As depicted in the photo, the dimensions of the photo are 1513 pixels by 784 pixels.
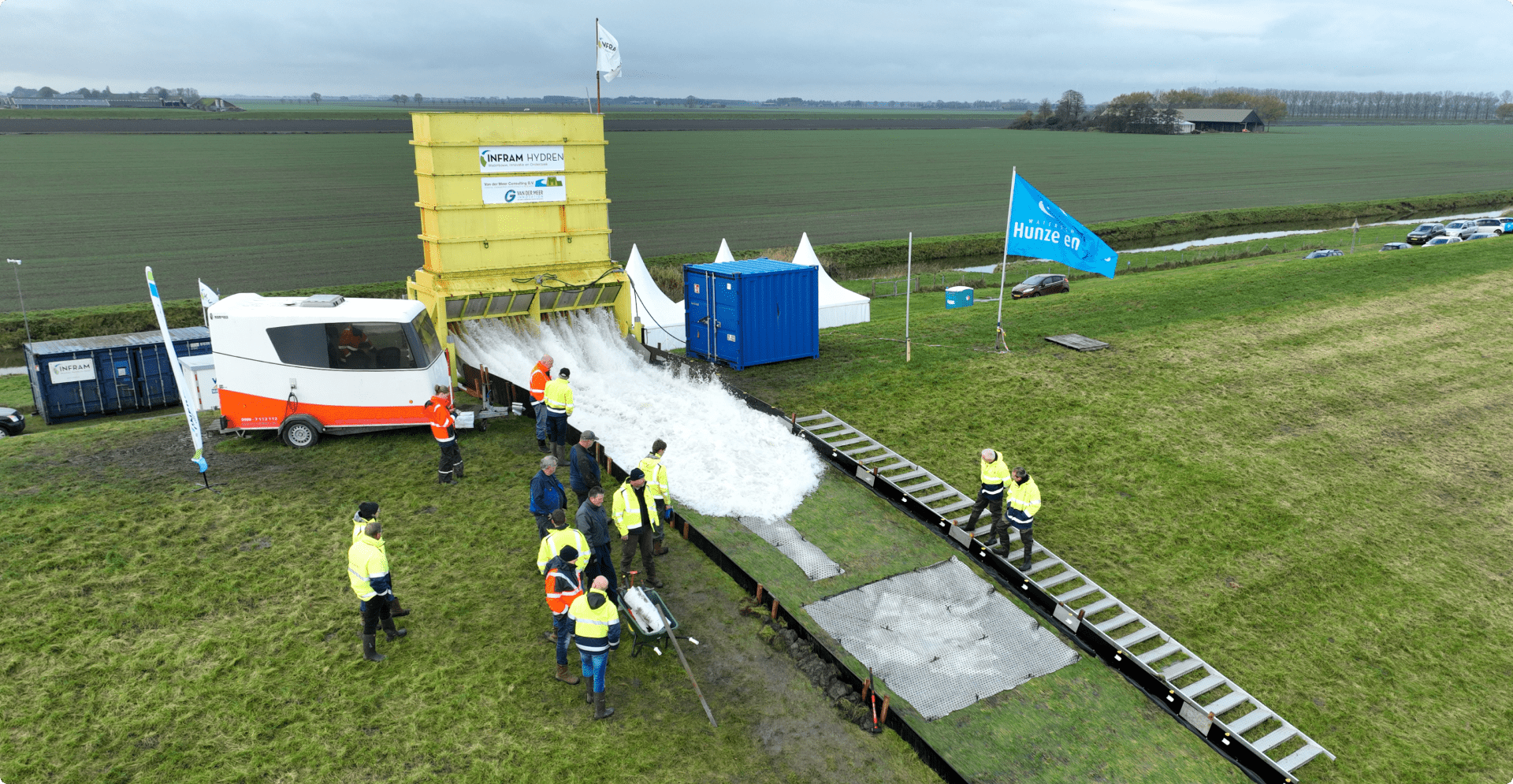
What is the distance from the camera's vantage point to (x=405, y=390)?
48.4ft

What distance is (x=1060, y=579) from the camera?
11562mm

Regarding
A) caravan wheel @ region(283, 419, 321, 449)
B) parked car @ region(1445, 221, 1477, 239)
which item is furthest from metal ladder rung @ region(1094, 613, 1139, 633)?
parked car @ region(1445, 221, 1477, 239)

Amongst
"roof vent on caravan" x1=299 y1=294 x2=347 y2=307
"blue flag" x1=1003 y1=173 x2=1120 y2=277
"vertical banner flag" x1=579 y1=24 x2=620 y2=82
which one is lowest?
"roof vent on caravan" x1=299 y1=294 x2=347 y2=307

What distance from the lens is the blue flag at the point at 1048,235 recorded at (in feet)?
59.4

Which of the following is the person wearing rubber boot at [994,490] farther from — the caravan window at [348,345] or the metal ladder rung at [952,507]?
the caravan window at [348,345]

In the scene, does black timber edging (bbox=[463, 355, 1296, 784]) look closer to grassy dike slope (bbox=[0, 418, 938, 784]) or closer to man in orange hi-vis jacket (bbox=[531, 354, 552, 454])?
grassy dike slope (bbox=[0, 418, 938, 784])

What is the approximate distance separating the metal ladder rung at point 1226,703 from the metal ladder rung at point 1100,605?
173 cm

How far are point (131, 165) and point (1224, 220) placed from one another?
11296 cm

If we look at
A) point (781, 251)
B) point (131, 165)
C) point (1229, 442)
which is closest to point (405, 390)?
point (1229, 442)

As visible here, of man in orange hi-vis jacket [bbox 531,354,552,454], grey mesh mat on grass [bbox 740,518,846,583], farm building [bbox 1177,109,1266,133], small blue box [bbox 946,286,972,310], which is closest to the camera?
grey mesh mat on grass [bbox 740,518,846,583]

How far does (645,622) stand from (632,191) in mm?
78730

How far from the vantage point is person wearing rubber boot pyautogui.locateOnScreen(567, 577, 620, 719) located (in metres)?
8.12

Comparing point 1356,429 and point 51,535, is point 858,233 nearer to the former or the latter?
point 1356,429

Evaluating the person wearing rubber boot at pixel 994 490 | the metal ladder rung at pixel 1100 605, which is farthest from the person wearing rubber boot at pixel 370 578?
the metal ladder rung at pixel 1100 605
